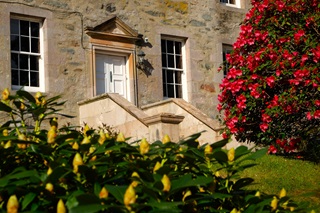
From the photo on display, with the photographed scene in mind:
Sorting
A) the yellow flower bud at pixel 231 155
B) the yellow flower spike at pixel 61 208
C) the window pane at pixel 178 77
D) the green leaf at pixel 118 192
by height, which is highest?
the window pane at pixel 178 77

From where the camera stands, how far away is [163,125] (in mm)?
12023

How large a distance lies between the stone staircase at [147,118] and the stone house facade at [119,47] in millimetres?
639

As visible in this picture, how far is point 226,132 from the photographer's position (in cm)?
1261

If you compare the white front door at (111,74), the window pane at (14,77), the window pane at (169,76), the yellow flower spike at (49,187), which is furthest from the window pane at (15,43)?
the yellow flower spike at (49,187)

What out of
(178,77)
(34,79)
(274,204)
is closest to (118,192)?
(274,204)

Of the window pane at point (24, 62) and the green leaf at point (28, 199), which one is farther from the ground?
the window pane at point (24, 62)

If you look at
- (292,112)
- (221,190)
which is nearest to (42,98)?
(221,190)

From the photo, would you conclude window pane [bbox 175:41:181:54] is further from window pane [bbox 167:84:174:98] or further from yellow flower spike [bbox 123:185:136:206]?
yellow flower spike [bbox 123:185:136:206]

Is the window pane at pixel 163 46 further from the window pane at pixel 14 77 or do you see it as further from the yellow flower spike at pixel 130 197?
the yellow flower spike at pixel 130 197

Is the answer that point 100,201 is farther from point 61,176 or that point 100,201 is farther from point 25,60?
point 25,60

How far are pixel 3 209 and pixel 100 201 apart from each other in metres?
0.58

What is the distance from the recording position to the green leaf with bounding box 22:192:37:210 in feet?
8.40

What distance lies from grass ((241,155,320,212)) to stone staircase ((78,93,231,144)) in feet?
6.39

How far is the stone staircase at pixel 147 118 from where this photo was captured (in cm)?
1215
